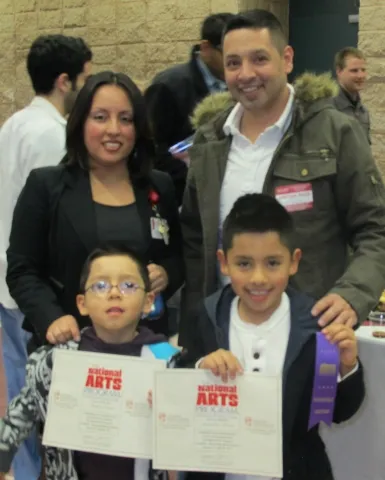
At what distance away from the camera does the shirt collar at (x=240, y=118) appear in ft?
6.92

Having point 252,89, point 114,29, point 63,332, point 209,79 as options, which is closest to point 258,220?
point 252,89

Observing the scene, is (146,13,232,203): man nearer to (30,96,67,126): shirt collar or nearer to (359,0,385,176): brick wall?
(30,96,67,126): shirt collar

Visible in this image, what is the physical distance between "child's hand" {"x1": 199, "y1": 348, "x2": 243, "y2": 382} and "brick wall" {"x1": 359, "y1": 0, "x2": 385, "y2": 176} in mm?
4119

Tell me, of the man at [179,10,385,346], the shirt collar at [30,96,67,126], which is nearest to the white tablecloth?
the man at [179,10,385,346]

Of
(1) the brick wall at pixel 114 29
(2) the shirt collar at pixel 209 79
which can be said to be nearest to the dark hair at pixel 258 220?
(2) the shirt collar at pixel 209 79

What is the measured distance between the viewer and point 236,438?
5.32 ft

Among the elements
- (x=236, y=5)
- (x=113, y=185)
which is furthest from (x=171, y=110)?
(x=236, y=5)

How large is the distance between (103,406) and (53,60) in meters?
1.88

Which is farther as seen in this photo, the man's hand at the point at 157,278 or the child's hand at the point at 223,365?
the man's hand at the point at 157,278

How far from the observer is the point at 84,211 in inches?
84.5

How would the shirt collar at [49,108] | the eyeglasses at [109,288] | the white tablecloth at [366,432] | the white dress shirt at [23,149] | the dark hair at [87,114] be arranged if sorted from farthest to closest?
1. the shirt collar at [49,108]
2. the white dress shirt at [23,149]
3. the white tablecloth at [366,432]
4. the dark hair at [87,114]
5. the eyeglasses at [109,288]

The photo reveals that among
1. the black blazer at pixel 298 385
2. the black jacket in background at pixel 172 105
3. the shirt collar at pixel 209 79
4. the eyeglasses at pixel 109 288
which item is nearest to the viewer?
the black blazer at pixel 298 385

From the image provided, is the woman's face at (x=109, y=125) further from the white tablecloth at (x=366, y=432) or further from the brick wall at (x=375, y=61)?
the brick wall at (x=375, y=61)

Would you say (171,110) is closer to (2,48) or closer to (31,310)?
(31,310)
